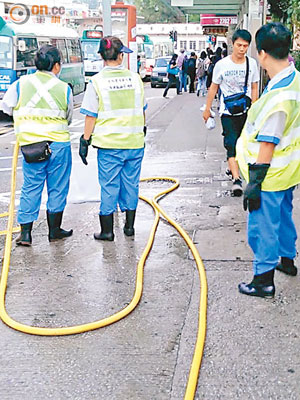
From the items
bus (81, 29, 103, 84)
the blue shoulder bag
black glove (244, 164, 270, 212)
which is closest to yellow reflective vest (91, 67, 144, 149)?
the blue shoulder bag

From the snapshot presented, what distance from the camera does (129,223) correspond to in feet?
19.1

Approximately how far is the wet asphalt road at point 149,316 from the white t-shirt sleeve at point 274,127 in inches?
44.8

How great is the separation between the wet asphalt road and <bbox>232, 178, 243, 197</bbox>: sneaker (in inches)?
14.8

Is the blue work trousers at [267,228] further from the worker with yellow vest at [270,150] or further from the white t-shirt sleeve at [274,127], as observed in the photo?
the white t-shirt sleeve at [274,127]

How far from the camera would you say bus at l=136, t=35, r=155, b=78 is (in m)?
37.1

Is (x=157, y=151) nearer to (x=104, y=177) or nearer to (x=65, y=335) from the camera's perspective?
(x=104, y=177)

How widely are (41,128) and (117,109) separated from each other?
0.70 meters

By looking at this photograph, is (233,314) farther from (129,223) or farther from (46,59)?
(46,59)

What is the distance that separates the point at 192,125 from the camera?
14750 mm

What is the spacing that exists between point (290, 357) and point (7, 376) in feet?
5.18

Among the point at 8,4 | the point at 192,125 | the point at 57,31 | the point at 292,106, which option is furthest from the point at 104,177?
the point at 8,4

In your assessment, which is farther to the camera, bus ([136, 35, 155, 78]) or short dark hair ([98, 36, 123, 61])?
bus ([136, 35, 155, 78])

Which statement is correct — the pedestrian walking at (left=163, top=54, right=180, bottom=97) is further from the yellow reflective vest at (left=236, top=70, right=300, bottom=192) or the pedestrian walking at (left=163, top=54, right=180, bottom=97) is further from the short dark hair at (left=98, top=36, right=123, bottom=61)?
the yellow reflective vest at (left=236, top=70, right=300, bottom=192)

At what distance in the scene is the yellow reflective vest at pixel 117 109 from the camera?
17.4ft
